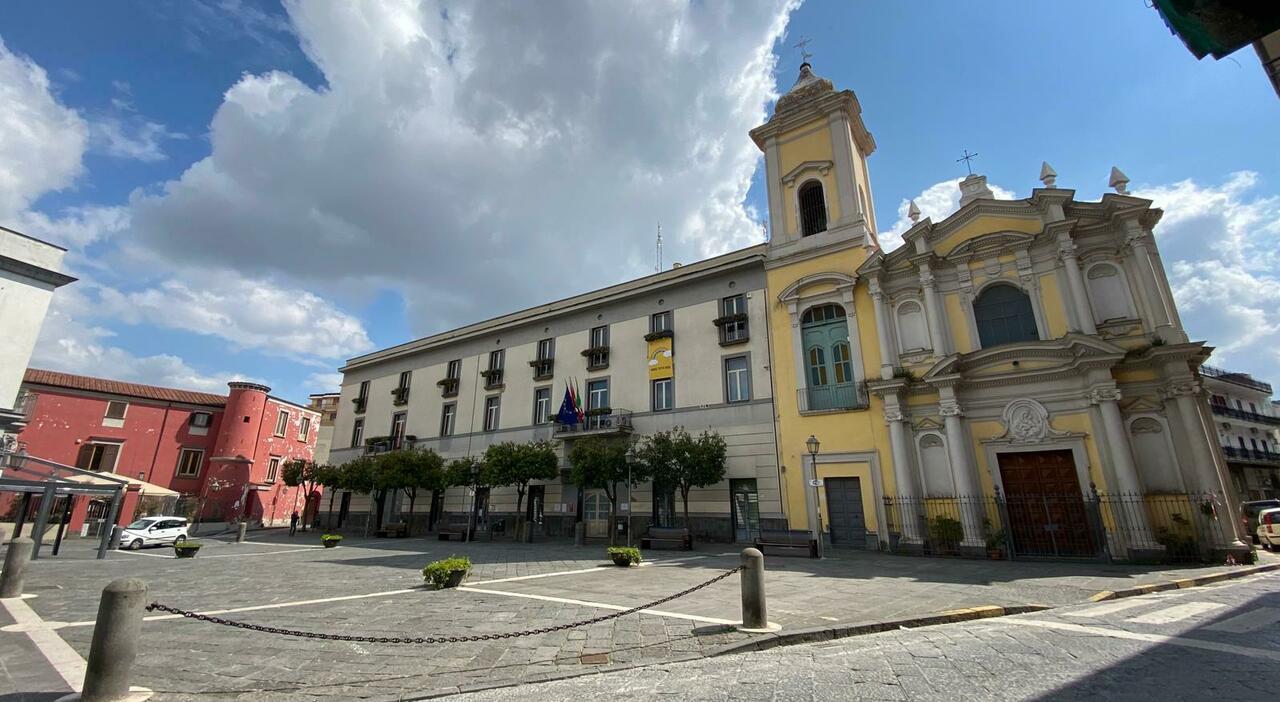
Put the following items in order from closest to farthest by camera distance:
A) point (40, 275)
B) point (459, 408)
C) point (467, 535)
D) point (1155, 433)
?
point (1155, 433), point (40, 275), point (467, 535), point (459, 408)

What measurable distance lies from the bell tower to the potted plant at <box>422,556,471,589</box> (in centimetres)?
1699

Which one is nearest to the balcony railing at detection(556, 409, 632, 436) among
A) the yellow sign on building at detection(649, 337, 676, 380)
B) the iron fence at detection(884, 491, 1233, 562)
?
the yellow sign on building at detection(649, 337, 676, 380)

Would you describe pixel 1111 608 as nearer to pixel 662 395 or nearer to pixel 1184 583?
pixel 1184 583

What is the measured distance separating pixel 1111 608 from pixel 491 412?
87.8ft

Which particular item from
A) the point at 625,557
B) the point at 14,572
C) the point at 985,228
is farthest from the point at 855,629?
the point at 985,228

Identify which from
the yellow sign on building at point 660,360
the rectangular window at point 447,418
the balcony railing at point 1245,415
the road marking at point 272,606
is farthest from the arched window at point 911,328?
the balcony railing at point 1245,415

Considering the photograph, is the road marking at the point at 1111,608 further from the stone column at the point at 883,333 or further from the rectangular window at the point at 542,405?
the rectangular window at the point at 542,405

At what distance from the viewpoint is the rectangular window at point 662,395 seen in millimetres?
23438

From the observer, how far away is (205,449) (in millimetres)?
35250

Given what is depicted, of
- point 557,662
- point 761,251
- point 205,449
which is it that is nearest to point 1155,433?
point 761,251

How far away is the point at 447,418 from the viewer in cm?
3156

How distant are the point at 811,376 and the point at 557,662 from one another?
16.4m

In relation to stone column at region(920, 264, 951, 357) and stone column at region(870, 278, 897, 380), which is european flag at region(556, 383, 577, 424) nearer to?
stone column at region(870, 278, 897, 380)

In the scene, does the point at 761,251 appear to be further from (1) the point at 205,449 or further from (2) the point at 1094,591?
(1) the point at 205,449
